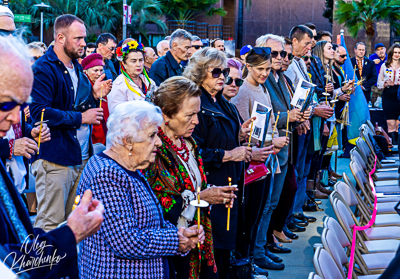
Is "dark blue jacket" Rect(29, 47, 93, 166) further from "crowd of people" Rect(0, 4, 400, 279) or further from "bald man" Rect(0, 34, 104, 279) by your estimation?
"bald man" Rect(0, 34, 104, 279)

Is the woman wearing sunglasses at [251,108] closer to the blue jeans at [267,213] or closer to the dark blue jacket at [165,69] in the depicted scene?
the blue jeans at [267,213]

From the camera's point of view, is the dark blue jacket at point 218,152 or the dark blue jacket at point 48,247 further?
the dark blue jacket at point 218,152

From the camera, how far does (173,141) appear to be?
3.12 metres

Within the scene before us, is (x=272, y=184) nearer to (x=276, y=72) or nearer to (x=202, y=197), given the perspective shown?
(x=276, y=72)

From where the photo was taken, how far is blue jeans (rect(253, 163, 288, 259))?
482 centimetres

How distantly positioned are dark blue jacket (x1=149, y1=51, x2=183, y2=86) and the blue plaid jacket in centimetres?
390

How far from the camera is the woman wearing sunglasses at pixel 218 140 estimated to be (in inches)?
141

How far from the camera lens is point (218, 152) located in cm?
362

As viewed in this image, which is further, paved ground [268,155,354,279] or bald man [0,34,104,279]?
paved ground [268,155,354,279]

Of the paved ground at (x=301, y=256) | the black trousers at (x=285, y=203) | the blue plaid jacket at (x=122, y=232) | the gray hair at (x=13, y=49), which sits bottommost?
the paved ground at (x=301, y=256)

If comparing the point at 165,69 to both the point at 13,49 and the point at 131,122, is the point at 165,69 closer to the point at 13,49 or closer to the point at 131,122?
the point at 131,122

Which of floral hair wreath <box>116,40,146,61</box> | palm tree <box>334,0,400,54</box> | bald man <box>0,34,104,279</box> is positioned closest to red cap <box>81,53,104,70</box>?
floral hair wreath <box>116,40,146,61</box>

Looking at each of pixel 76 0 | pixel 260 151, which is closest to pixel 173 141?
pixel 260 151

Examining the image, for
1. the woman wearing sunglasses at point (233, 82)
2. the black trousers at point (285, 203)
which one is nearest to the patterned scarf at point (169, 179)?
the woman wearing sunglasses at point (233, 82)
